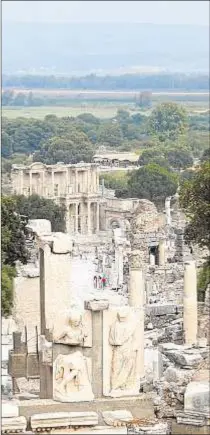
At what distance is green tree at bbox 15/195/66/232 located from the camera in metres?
48.2

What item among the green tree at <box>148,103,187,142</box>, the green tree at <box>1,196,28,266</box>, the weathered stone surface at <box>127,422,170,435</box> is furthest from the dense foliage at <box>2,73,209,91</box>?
the weathered stone surface at <box>127,422,170,435</box>

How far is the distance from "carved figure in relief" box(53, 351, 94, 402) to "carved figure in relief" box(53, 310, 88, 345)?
17 centimetres

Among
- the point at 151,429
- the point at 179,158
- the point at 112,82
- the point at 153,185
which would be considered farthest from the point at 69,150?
the point at 112,82

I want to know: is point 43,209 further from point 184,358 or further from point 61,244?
point 61,244

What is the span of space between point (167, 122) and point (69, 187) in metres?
30.2

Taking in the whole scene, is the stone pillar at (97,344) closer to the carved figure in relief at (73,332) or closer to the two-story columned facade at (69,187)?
the carved figure in relief at (73,332)

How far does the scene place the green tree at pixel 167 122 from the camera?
79812 millimetres

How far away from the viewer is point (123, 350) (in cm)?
1248

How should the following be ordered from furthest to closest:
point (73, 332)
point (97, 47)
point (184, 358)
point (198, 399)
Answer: point (97, 47)
point (184, 358)
point (73, 332)
point (198, 399)

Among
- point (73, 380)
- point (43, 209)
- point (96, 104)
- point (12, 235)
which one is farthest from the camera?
point (96, 104)

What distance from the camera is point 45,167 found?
5678cm

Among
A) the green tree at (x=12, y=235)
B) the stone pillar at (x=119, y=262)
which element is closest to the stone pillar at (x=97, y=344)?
the green tree at (x=12, y=235)

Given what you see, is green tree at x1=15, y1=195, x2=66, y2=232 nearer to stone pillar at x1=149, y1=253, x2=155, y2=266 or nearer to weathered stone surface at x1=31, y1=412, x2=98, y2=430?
stone pillar at x1=149, y1=253, x2=155, y2=266

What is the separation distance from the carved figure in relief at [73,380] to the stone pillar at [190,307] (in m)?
10.4
